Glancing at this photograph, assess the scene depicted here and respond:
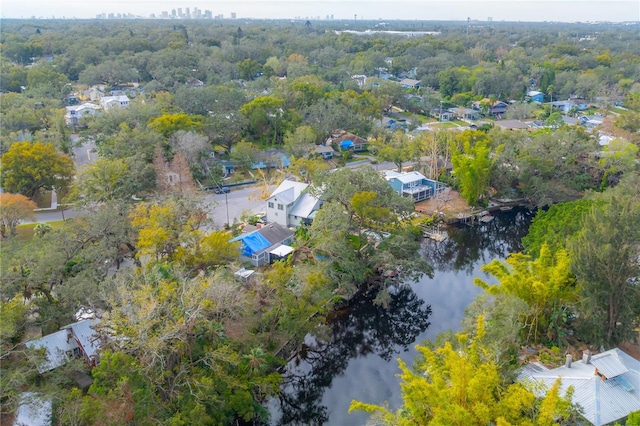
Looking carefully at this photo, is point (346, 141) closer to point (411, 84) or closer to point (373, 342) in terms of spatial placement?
point (373, 342)

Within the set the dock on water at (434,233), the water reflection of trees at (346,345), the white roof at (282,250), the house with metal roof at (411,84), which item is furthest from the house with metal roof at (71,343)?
the house with metal roof at (411,84)

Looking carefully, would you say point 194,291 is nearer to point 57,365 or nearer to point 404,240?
point 57,365

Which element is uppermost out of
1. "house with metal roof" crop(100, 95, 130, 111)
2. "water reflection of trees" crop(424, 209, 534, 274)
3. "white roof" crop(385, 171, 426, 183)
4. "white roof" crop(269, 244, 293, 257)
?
"house with metal roof" crop(100, 95, 130, 111)

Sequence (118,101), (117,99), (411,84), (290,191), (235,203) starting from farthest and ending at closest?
(411,84) < (117,99) < (118,101) < (235,203) < (290,191)

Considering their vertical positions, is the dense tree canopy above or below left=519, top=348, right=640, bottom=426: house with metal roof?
above

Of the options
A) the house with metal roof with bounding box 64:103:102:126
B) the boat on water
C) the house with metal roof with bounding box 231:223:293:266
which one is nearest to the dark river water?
the boat on water

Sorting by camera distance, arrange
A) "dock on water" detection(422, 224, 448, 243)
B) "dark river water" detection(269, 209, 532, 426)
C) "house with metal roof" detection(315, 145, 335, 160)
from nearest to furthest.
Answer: "dark river water" detection(269, 209, 532, 426), "dock on water" detection(422, 224, 448, 243), "house with metal roof" detection(315, 145, 335, 160)

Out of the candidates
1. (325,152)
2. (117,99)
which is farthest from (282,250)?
(117,99)

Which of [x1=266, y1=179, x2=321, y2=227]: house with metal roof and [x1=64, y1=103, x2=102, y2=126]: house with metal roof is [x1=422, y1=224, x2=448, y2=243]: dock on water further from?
[x1=64, y1=103, x2=102, y2=126]: house with metal roof
